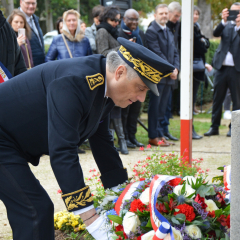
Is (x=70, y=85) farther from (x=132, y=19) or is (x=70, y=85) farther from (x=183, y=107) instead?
(x=132, y=19)

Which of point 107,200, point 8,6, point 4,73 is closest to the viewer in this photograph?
point 107,200

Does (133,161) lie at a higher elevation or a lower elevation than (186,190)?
lower

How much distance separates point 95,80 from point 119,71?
144mm

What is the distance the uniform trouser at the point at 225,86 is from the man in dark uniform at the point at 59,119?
200 inches

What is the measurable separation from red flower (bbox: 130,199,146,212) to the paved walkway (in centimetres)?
141

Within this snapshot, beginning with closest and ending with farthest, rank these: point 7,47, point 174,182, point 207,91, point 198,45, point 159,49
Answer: point 174,182 < point 7,47 < point 159,49 < point 198,45 < point 207,91

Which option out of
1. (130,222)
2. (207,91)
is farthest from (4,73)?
(207,91)

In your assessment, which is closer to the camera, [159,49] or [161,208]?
[161,208]

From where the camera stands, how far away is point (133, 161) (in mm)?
5227

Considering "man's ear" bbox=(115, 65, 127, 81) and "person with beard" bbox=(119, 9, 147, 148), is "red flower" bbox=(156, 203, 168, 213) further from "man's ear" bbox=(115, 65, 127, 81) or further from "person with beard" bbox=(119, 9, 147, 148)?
"person with beard" bbox=(119, 9, 147, 148)

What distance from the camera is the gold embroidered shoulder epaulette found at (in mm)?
1985

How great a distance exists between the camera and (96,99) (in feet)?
6.89

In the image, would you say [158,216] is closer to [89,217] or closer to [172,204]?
[172,204]

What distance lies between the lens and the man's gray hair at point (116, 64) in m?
2.04
